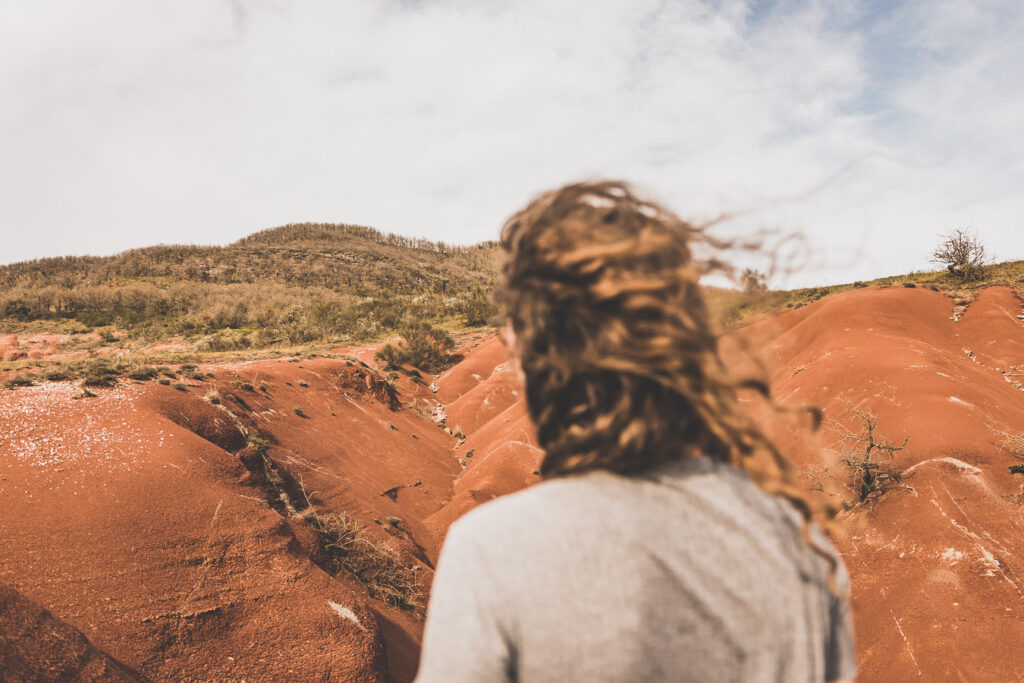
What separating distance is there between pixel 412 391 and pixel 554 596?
74.2 ft

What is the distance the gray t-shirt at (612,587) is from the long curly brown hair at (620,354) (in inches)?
3.6

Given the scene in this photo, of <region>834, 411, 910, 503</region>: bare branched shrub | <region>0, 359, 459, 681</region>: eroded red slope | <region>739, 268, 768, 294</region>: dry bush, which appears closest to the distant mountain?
<region>0, 359, 459, 681</region>: eroded red slope

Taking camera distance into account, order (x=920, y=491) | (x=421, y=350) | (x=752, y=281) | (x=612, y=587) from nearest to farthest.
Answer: (x=612, y=587) → (x=752, y=281) → (x=920, y=491) → (x=421, y=350)

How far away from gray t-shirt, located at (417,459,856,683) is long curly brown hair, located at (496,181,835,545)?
0.09 m

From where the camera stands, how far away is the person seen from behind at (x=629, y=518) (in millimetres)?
793

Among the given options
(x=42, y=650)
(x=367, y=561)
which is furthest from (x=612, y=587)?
(x=367, y=561)

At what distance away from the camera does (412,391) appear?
2286cm

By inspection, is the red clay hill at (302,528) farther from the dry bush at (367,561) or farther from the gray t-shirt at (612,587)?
the gray t-shirt at (612,587)

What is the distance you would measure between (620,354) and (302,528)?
818 cm

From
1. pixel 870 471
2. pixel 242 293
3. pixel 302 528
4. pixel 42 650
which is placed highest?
pixel 242 293

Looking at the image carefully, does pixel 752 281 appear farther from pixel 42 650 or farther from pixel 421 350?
pixel 421 350

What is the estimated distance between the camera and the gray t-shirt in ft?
2.59

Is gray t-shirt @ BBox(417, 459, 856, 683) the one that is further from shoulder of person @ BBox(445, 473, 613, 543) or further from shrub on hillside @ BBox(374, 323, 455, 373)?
shrub on hillside @ BBox(374, 323, 455, 373)

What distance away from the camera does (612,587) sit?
2.61 feet
